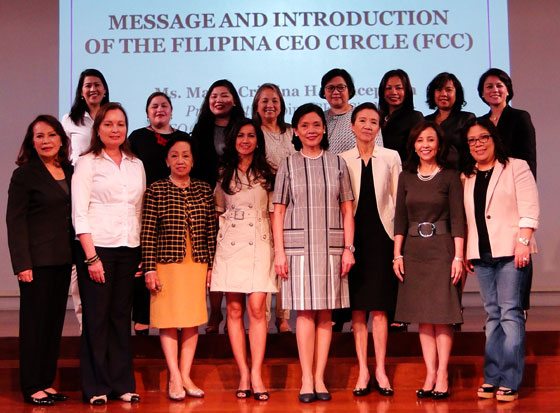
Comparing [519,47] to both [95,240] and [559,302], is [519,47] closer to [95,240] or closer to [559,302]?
[559,302]

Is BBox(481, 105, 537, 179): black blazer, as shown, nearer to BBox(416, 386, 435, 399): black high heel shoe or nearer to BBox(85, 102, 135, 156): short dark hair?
BBox(416, 386, 435, 399): black high heel shoe

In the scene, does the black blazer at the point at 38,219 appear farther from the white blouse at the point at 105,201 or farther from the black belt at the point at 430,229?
the black belt at the point at 430,229

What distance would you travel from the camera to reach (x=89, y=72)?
4.36 metres

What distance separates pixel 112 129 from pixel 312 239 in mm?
1071

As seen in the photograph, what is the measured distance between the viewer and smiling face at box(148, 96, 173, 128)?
14.0 feet

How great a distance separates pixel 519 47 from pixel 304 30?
174 cm

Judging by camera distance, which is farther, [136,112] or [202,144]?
[136,112]

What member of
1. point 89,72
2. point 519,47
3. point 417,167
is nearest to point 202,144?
point 89,72

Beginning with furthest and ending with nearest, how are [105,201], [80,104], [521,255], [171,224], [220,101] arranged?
[80,104], [220,101], [171,224], [105,201], [521,255]

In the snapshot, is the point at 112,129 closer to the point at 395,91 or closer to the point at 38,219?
the point at 38,219

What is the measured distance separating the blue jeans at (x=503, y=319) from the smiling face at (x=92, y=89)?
223 cm

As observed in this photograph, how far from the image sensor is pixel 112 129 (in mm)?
3654

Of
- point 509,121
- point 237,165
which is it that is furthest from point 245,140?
point 509,121

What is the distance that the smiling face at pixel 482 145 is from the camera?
3633mm
